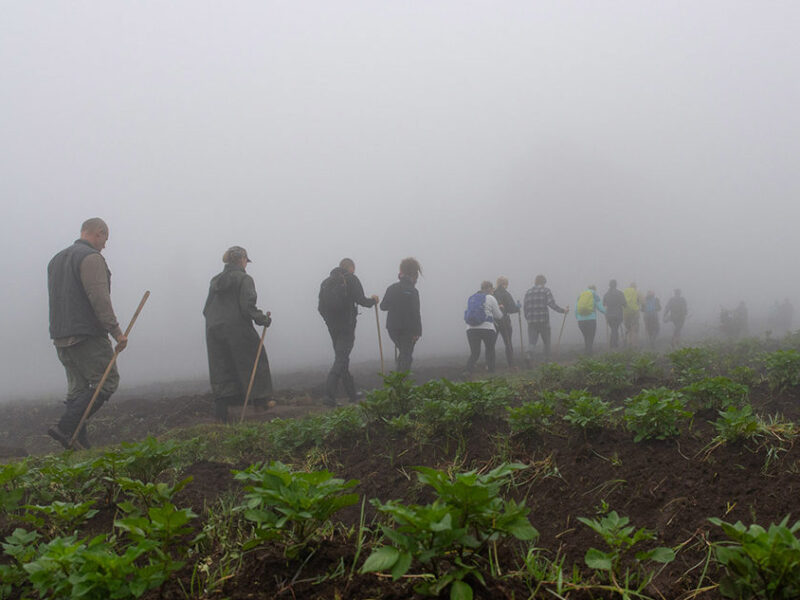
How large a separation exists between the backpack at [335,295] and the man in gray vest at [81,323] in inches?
136

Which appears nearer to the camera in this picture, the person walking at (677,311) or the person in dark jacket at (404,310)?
the person in dark jacket at (404,310)

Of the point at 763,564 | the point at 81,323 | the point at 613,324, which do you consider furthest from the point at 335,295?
the point at 613,324

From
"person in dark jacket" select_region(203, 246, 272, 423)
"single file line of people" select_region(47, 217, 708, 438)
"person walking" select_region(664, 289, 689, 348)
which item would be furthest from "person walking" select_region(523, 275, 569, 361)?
"person in dark jacket" select_region(203, 246, 272, 423)

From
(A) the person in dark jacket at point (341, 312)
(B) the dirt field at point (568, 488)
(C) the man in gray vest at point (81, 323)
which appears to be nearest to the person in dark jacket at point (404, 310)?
(A) the person in dark jacket at point (341, 312)

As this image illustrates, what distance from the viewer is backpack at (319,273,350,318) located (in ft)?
29.6

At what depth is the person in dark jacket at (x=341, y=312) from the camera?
9016 millimetres

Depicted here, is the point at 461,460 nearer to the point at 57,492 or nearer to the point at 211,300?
the point at 57,492

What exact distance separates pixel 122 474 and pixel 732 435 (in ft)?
10.1

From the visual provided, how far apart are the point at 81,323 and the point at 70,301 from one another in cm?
27

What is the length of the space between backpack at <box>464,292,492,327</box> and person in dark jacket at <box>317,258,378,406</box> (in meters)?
3.32

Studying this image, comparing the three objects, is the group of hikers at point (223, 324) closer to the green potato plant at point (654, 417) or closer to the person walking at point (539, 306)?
the person walking at point (539, 306)

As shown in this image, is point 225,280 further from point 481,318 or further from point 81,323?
point 481,318

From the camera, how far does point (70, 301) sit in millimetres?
6152

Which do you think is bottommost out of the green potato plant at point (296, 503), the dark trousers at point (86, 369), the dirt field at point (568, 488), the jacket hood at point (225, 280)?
the dirt field at point (568, 488)
